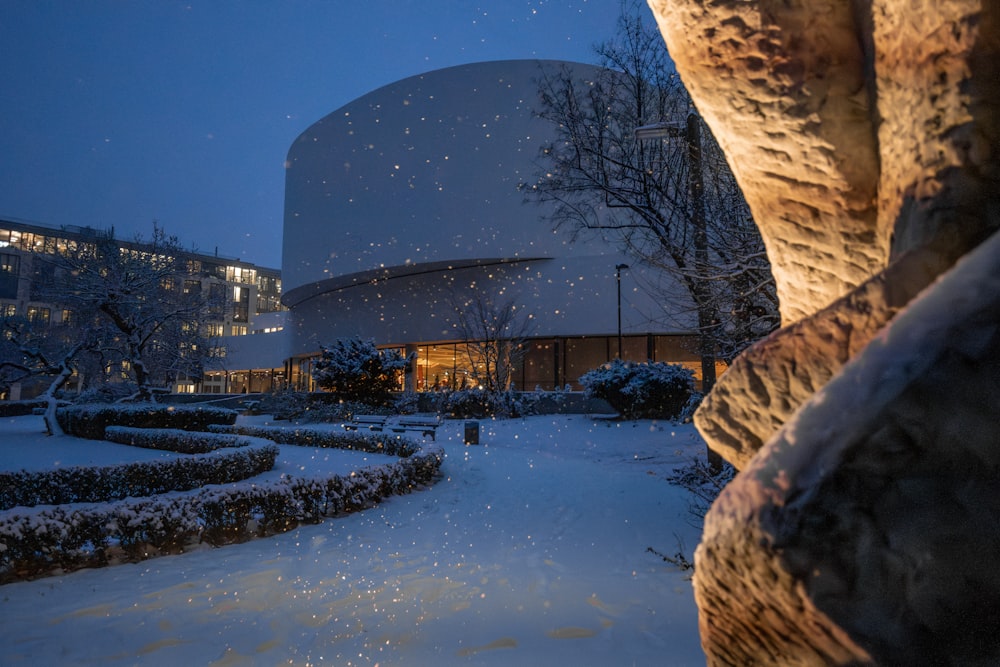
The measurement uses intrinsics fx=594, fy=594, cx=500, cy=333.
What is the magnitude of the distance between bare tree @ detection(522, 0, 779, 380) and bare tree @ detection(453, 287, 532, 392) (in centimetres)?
1437

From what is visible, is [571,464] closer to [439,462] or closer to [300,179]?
[439,462]

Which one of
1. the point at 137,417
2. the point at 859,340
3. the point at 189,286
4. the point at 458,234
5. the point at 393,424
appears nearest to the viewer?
the point at 859,340

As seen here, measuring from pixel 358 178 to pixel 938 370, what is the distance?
3365cm

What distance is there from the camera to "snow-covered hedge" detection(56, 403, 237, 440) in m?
18.0

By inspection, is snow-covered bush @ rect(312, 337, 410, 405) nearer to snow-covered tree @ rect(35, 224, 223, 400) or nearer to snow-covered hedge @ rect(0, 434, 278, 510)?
snow-covered tree @ rect(35, 224, 223, 400)

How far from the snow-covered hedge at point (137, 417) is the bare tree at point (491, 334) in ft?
34.0

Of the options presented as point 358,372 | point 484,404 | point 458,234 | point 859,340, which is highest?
point 458,234

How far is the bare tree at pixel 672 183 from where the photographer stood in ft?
22.1

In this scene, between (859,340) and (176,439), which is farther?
(176,439)

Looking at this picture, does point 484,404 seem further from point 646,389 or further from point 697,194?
point 697,194

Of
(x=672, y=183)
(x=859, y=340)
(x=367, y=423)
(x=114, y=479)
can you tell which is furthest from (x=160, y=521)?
(x=367, y=423)

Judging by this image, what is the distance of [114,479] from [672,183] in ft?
33.7

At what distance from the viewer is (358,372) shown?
24922mm

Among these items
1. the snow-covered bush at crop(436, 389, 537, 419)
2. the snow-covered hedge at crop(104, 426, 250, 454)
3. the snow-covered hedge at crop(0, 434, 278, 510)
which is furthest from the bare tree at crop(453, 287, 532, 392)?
the snow-covered hedge at crop(0, 434, 278, 510)
